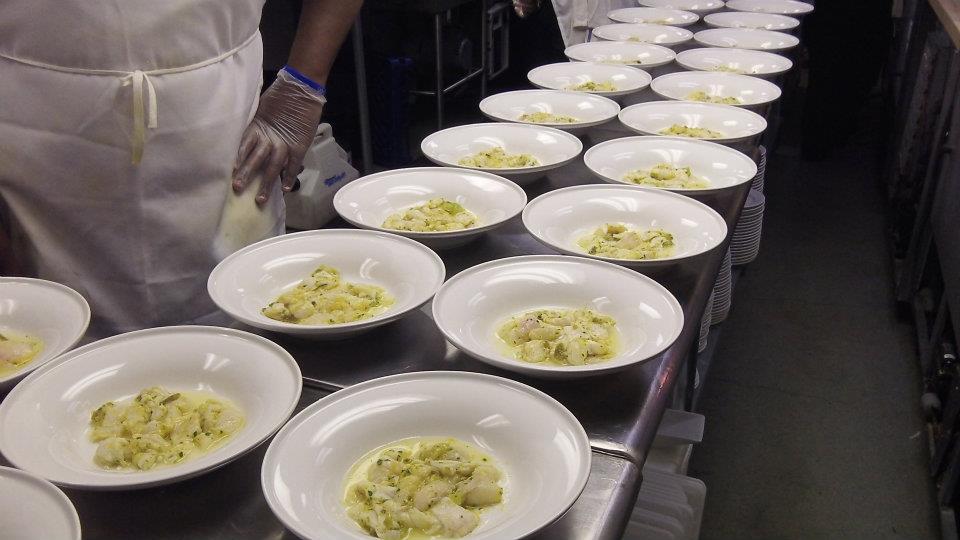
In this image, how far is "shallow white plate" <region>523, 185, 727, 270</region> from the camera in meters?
1.52

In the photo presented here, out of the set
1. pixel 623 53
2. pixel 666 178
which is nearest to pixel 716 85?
pixel 623 53

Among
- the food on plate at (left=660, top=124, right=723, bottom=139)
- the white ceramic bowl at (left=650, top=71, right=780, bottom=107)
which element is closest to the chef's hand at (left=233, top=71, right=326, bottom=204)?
the food on plate at (left=660, top=124, right=723, bottom=139)

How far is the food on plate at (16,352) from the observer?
3.65 ft

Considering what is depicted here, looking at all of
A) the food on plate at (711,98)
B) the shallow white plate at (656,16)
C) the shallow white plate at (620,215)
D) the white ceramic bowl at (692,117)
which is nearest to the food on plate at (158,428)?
the shallow white plate at (620,215)

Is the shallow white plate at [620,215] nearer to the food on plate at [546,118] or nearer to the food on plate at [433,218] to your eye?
the food on plate at [433,218]

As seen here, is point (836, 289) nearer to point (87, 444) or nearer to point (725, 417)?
point (725, 417)

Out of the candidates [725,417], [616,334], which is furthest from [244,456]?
[725,417]

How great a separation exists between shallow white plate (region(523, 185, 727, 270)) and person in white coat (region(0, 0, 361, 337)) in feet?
1.94

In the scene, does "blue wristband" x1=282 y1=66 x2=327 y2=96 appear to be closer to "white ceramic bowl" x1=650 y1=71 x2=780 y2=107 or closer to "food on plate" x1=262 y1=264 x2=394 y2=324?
"food on plate" x1=262 y1=264 x2=394 y2=324

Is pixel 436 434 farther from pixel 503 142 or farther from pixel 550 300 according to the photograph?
pixel 503 142

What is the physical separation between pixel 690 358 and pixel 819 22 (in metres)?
3.22

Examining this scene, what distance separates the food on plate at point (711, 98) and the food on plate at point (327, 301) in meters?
1.46

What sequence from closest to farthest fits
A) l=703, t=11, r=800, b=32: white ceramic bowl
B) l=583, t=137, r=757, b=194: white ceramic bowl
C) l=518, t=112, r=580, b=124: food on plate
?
1. l=583, t=137, r=757, b=194: white ceramic bowl
2. l=518, t=112, r=580, b=124: food on plate
3. l=703, t=11, r=800, b=32: white ceramic bowl

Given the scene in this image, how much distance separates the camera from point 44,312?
1224mm
